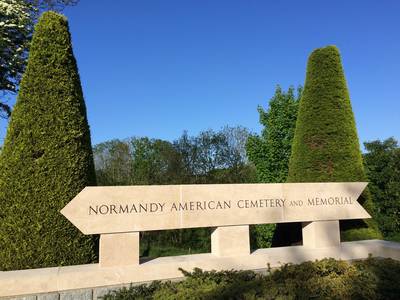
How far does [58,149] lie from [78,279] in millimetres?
2009

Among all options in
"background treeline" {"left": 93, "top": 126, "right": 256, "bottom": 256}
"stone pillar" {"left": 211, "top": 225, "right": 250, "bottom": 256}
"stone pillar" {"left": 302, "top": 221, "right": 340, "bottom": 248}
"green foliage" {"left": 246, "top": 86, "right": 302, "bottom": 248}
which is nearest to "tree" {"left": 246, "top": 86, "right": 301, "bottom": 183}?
"green foliage" {"left": 246, "top": 86, "right": 302, "bottom": 248}

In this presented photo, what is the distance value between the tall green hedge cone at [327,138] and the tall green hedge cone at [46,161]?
5.22 meters

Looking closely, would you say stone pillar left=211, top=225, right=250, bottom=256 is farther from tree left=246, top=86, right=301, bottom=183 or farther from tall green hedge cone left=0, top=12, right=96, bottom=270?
tree left=246, top=86, right=301, bottom=183

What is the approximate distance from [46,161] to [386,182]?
8.98 metres

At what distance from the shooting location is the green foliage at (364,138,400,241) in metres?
9.50

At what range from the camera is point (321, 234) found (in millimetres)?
6242

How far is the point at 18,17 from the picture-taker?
12.2 meters

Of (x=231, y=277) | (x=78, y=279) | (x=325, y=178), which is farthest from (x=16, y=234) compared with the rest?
(x=325, y=178)

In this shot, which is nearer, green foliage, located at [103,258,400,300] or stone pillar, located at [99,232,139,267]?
Answer: green foliage, located at [103,258,400,300]

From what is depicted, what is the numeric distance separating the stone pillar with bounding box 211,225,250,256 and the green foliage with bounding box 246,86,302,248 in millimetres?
8444

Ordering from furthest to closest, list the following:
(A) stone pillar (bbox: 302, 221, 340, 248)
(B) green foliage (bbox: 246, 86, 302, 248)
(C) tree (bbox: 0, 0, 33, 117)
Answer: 1. (B) green foliage (bbox: 246, 86, 302, 248)
2. (C) tree (bbox: 0, 0, 33, 117)
3. (A) stone pillar (bbox: 302, 221, 340, 248)

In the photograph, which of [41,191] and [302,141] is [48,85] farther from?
[302,141]

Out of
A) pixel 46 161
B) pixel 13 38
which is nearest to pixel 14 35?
pixel 13 38

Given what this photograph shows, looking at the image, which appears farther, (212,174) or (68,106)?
(212,174)
